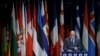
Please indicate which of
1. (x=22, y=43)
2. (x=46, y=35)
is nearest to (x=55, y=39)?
(x=46, y=35)

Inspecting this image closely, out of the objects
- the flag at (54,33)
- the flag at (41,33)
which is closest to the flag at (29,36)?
the flag at (41,33)

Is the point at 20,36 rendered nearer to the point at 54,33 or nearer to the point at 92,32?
the point at 54,33

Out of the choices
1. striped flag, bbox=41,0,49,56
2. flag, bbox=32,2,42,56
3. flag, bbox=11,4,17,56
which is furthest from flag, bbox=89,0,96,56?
flag, bbox=11,4,17,56

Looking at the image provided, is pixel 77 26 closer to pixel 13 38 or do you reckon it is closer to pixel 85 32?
pixel 85 32

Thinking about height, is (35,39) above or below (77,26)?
below

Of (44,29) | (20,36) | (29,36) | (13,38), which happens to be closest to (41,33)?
(44,29)

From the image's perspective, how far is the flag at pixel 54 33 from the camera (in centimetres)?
708

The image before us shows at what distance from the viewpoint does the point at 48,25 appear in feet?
23.4

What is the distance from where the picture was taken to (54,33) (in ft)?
23.3

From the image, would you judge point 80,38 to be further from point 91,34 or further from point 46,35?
point 46,35

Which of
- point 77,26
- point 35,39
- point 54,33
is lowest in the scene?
point 35,39

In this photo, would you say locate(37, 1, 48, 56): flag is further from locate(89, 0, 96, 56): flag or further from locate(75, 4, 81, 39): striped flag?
locate(89, 0, 96, 56): flag

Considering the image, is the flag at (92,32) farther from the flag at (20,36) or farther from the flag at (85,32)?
the flag at (20,36)

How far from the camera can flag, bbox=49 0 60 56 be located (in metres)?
7.08
